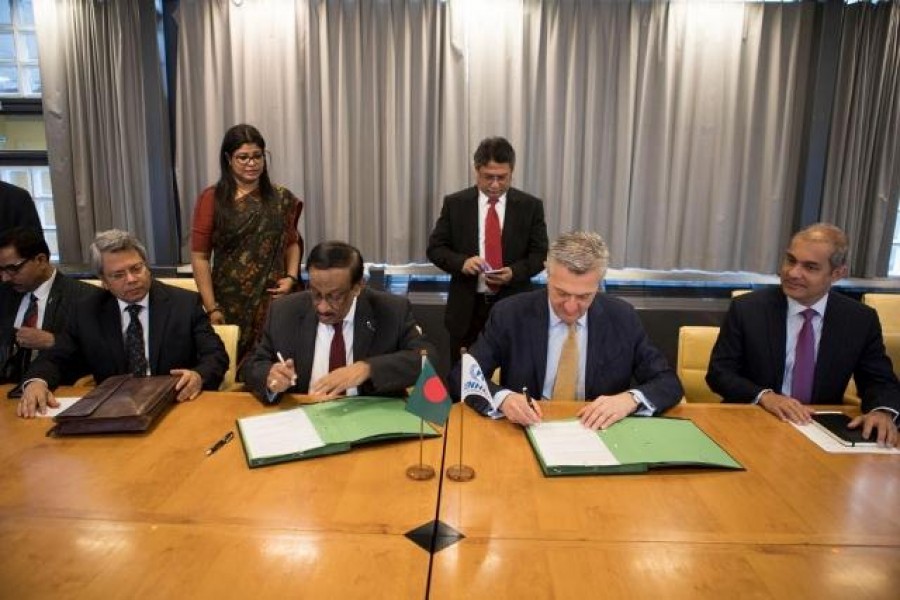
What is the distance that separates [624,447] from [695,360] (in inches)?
36.7

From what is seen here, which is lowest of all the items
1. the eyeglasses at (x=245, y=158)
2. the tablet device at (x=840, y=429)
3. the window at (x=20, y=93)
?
the tablet device at (x=840, y=429)

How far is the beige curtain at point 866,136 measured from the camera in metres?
3.91

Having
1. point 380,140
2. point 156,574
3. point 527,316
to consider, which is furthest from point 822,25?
point 156,574

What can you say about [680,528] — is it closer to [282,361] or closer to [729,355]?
[729,355]

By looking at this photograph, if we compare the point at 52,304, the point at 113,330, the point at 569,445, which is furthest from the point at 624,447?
the point at 52,304

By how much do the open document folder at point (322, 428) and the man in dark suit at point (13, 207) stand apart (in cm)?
193

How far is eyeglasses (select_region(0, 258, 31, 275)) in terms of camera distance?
2564 mm

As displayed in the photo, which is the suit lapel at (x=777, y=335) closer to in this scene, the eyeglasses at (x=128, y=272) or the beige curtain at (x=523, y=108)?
the beige curtain at (x=523, y=108)

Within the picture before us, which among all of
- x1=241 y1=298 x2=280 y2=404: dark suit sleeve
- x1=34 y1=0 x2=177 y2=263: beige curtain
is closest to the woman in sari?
x1=241 y1=298 x2=280 y2=404: dark suit sleeve

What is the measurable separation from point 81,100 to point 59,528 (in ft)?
10.8

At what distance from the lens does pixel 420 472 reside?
161 cm

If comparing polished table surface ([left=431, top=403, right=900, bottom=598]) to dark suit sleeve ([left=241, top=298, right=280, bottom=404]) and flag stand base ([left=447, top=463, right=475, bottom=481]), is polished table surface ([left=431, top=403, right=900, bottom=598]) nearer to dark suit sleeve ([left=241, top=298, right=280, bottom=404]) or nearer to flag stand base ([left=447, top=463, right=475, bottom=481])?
flag stand base ([left=447, top=463, right=475, bottom=481])

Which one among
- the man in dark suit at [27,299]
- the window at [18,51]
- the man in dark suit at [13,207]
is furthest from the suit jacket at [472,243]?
the window at [18,51]

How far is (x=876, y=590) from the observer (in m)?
1.20
